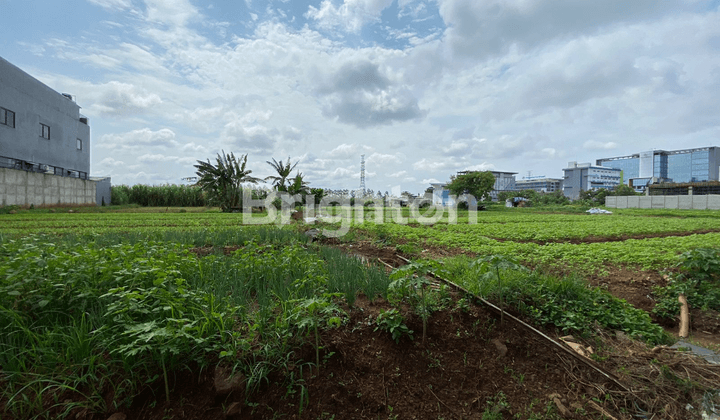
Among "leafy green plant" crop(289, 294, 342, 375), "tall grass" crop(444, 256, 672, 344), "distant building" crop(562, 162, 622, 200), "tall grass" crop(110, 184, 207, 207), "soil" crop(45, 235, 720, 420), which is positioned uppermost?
"distant building" crop(562, 162, 622, 200)

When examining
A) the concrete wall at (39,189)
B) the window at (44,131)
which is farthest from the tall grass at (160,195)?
the window at (44,131)

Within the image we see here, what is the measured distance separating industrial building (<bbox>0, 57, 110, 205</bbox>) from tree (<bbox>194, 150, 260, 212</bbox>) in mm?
8488

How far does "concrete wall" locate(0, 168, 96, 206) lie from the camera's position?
17.1 m

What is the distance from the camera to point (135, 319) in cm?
220

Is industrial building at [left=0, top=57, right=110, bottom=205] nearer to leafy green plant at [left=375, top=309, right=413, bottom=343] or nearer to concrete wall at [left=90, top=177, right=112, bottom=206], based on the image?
concrete wall at [left=90, top=177, right=112, bottom=206]

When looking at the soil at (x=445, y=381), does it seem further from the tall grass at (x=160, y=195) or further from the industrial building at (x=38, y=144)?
the tall grass at (x=160, y=195)

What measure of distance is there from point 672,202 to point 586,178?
8134 centimetres

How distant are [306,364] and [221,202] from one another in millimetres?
23426

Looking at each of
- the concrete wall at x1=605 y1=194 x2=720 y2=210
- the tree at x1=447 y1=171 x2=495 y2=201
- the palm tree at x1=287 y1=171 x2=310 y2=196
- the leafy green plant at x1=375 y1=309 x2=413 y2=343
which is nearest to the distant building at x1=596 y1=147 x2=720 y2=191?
the concrete wall at x1=605 y1=194 x2=720 y2=210

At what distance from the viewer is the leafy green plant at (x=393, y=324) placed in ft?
8.21

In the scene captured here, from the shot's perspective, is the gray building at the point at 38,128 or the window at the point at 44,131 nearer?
the gray building at the point at 38,128

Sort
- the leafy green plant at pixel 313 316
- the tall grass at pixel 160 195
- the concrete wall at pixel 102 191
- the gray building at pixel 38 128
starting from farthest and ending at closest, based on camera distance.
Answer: the tall grass at pixel 160 195
the concrete wall at pixel 102 191
the gray building at pixel 38 128
the leafy green plant at pixel 313 316

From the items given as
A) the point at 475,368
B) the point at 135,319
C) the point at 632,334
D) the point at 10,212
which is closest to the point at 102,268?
the point at 135,319

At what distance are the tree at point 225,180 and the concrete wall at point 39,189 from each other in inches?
324
